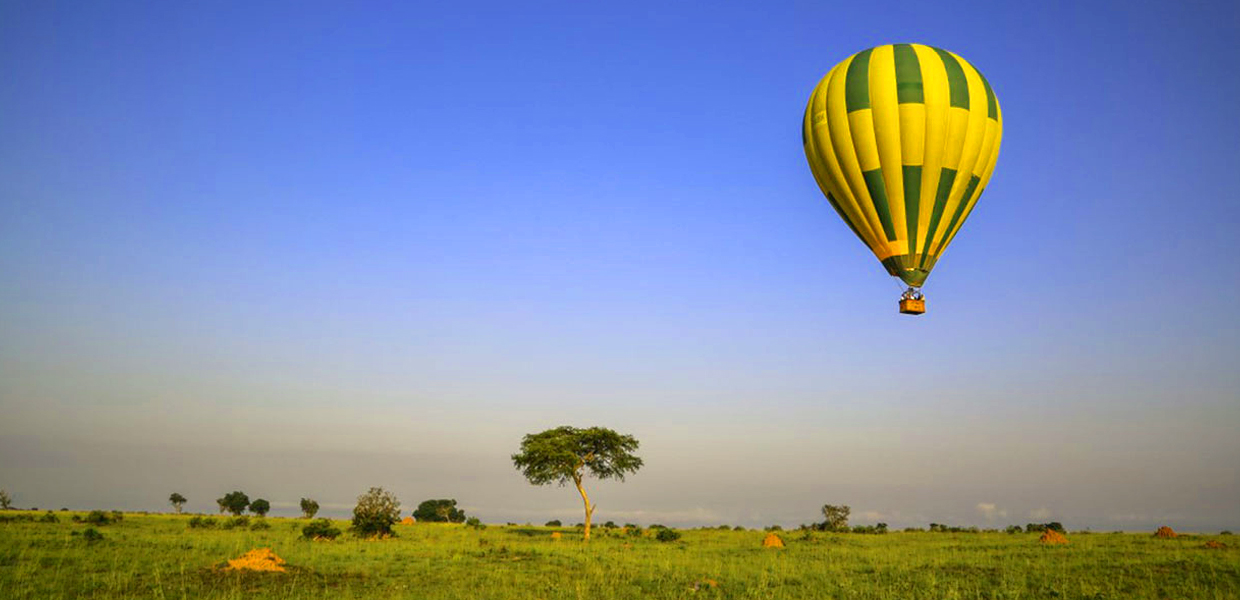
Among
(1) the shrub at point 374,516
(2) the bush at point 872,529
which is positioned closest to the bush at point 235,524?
(1) the shrub at point 374,516

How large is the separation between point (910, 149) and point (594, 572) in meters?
17.2

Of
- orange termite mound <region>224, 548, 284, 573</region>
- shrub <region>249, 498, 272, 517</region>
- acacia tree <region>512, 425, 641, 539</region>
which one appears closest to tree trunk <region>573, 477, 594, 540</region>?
acacia tree <region>512, 425, 641, 539</region>

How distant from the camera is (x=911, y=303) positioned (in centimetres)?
2484

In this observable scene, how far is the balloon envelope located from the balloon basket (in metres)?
0.34

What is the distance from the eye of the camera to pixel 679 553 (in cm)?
3148

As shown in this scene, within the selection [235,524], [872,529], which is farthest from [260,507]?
[872,529]

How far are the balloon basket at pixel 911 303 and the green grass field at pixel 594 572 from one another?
8.12 m

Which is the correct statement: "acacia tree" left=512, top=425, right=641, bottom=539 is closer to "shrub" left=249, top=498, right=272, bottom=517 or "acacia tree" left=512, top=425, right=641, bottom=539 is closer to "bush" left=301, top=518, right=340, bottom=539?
"bush" left=301, top=518, right=340, bottom=539

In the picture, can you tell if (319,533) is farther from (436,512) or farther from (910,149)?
(436,512)

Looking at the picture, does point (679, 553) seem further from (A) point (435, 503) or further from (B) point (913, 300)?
(A) point (435, 503)

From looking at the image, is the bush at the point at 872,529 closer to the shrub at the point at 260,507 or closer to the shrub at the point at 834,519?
the shrub at the point at 834,519

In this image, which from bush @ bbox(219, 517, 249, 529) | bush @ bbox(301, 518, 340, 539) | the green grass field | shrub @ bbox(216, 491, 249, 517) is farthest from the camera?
shrub @ bbox(216, 491, 249, 517)

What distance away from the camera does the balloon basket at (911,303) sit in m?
24.7

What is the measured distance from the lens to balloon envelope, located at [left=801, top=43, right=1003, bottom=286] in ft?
82.2
